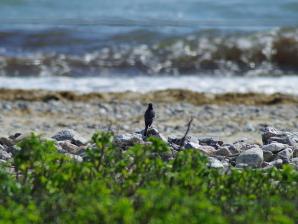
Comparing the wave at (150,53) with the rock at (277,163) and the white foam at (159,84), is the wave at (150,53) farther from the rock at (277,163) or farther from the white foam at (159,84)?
the rock at (277,163)

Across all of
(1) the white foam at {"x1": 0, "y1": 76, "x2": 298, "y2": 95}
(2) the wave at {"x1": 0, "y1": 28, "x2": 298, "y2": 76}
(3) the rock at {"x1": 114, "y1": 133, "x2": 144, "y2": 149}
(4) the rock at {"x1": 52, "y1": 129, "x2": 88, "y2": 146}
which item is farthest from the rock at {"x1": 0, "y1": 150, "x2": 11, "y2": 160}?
(2) the wave at {"x1": 0, "y1": 28, "x2": 298, "y2": 76}

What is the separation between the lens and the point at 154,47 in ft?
65.6

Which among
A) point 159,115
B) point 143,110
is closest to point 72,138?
point 159,115

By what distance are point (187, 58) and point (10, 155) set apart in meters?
11.6

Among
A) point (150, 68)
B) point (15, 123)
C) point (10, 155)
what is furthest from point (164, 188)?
point (150, 68)

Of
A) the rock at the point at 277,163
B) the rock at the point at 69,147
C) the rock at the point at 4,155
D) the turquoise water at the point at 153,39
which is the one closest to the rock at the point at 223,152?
the rock at the point at 277,163

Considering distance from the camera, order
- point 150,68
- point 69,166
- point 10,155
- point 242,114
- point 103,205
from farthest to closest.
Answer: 1. point 150,68
2. point 242,114
3. point 10,155
4. point 69,166
5. point 103,205

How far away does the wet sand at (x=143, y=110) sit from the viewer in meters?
11.9

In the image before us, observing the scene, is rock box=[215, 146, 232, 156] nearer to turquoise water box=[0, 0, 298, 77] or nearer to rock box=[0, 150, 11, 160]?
rock box=[0, 150, 11, 160]

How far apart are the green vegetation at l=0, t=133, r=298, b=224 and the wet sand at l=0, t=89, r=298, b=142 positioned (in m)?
4.67

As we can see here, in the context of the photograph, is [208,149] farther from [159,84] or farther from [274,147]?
[159,84]

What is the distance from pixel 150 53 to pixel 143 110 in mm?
5961

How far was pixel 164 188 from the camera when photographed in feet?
16.8

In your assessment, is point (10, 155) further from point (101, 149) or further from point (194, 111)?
point (194, 111)
